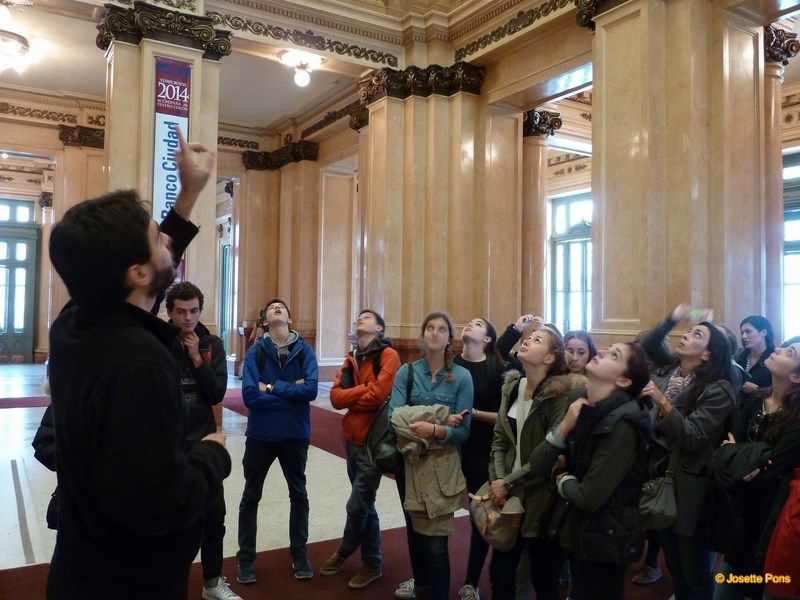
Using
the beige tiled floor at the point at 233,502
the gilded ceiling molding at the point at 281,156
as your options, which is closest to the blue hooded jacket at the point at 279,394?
the beige tiled floor at the point at 233,502

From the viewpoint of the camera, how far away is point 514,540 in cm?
273

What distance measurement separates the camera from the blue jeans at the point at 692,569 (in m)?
2.93

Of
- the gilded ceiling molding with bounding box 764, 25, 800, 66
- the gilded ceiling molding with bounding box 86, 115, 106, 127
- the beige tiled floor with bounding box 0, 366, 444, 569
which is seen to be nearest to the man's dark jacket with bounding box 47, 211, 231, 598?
the beige tiled floor with bounding box 0, 366, 444, 569

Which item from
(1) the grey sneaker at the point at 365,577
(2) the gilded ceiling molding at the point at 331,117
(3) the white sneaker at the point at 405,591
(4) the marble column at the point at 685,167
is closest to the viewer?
(3) the white sneaker at the point at 405,591

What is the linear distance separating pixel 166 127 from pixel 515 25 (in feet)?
14.3

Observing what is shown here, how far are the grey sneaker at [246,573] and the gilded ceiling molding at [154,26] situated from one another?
18.9ft

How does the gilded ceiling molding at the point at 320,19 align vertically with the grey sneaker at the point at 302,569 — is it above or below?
above

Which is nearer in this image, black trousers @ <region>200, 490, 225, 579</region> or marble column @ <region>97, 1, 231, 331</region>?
black trousers @ <region>200, 490, 225, 579</region>

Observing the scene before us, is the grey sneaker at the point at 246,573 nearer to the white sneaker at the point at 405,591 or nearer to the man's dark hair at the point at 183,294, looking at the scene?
the white sneaker at the point at 405,591

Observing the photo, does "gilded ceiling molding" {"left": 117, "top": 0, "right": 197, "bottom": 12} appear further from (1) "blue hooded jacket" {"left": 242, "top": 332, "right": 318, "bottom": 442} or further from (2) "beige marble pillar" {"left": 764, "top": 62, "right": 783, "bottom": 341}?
(2) "beige marble pillar" {"left": 764, "top": 62, "right": 783, "bottom": 341}

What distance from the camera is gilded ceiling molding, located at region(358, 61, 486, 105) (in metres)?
8.79

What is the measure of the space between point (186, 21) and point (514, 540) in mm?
6664

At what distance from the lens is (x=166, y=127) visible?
7.01 meters

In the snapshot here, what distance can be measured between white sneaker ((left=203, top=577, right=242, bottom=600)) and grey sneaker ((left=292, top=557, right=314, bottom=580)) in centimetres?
38
